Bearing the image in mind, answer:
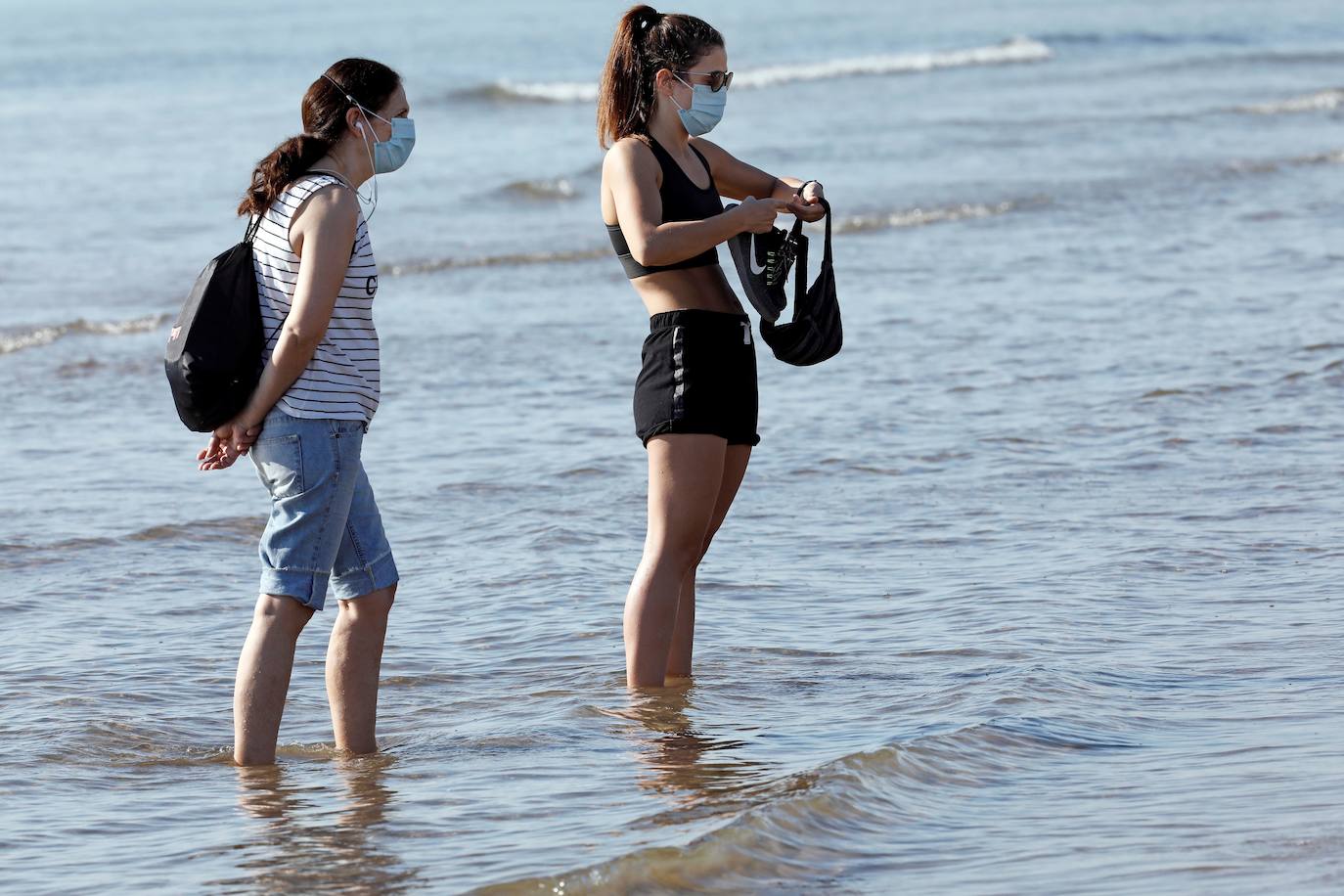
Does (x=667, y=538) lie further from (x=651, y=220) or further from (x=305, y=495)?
(x=305, y=495)

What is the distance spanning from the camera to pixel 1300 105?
23500 mm

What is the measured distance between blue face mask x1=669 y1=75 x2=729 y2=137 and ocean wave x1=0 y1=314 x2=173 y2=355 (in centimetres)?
808

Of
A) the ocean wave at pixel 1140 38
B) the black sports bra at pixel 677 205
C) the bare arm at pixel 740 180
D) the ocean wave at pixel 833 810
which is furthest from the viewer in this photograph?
the ocean wave at pixel 1140 38

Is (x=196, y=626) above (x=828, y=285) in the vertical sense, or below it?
below

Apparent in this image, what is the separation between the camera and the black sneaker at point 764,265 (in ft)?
14.5

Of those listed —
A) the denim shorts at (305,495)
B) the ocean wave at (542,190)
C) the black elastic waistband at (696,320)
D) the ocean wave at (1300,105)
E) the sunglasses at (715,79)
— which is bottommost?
the denim shorts at (305,495)

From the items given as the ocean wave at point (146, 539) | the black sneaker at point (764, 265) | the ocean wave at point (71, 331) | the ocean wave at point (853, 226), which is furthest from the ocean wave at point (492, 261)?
the black sneaker at point (764, 265)

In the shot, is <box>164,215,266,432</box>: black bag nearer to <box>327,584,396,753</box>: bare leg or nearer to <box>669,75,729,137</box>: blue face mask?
<box>327,584,396,753</box>: bare leg

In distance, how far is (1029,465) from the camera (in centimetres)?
725

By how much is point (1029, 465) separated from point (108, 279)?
30.3 feet

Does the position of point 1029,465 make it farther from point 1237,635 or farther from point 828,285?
point 828,285

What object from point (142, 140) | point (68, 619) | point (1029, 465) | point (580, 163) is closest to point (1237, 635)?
point (1029, 465)

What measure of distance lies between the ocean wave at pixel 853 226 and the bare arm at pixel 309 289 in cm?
1044

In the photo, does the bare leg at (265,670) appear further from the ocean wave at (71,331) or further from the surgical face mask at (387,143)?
the ocean wave at (71,331)
